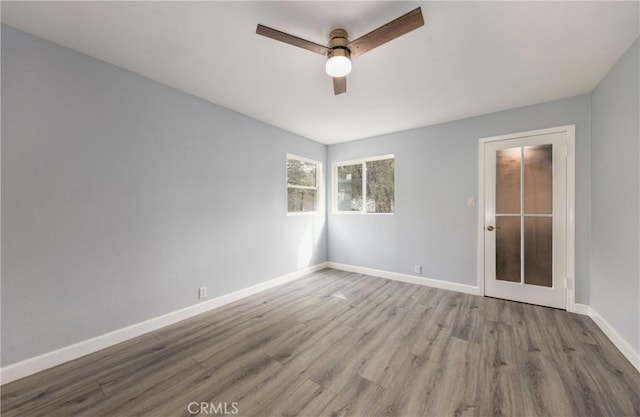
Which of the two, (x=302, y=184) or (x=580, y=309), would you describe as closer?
(x=580, y=309)

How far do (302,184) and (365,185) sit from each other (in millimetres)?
1177

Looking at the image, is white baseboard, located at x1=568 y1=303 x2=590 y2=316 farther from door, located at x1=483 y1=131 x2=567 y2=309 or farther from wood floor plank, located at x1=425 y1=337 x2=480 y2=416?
wood floor plank, located at x1=425 y1=337 x2=480 y2=416

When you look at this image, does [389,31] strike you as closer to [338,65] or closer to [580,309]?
[338,65]

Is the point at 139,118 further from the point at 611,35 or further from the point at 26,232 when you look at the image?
the point at 611,35

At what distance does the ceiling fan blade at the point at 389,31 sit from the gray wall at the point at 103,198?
203cm

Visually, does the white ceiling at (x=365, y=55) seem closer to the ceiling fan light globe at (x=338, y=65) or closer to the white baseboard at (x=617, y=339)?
the ceiling fan light globe at (x=338, y=65)

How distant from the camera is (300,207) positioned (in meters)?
4.37

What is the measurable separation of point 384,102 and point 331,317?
103 inches

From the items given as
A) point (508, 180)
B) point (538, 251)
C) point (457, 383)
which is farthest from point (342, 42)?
point (538, 251)

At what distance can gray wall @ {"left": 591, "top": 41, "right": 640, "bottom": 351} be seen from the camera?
6.19ft

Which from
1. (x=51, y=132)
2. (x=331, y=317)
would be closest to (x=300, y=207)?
(x=331, y=317)

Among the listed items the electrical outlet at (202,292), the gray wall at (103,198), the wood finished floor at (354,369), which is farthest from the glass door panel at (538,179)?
the electrical outlet at (202,292)

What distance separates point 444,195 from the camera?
357cm

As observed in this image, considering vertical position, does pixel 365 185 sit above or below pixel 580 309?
above
